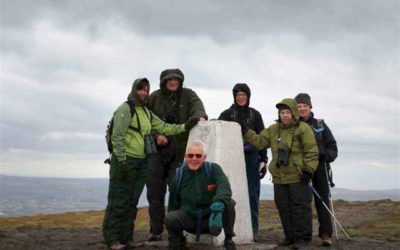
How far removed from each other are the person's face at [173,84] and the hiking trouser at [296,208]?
2.56 metres

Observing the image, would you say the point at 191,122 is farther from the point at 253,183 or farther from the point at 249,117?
the point at 253,183

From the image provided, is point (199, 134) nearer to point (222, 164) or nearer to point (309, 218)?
point (222, 164)

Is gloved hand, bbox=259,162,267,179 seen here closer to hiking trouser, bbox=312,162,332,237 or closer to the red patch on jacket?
hiking trouser, bbox=312,162,332,237

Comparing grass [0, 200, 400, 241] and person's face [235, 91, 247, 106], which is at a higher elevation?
person's face [235, 91, 247, 106]

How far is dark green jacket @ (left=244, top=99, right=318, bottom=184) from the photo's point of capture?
27.3 ft

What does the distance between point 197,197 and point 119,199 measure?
1.62 meters

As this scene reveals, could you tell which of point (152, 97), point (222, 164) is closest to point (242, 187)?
point (222, 164)

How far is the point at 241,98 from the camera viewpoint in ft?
30.9

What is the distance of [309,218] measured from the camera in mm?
8352

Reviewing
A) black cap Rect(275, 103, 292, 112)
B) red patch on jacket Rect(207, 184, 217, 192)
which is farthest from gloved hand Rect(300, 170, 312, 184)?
red patch on jacket Rect(207, 184, 217, 192)

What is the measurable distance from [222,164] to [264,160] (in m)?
1.53

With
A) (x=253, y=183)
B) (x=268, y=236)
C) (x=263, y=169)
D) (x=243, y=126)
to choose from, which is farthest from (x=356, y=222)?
(x=243, y=126)

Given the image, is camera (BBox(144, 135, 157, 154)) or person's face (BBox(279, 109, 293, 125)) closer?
camera (BBox(144, 135, 157, 154))

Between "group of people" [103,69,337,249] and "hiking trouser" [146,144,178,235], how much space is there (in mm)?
18
